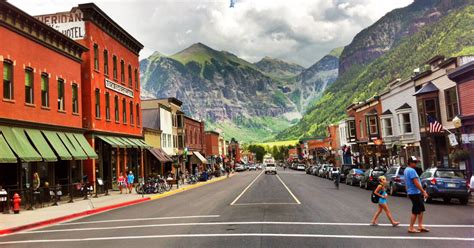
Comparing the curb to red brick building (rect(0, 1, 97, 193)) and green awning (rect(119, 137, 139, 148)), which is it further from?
green awning (rect(119, 137, 139, 148))

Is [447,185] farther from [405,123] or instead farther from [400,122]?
[400,122]

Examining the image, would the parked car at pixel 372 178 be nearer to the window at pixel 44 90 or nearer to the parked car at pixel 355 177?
the parked car at pixel 355 177

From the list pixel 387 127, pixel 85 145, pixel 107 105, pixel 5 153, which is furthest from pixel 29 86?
pixel 387 127

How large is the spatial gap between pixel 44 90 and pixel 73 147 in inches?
164

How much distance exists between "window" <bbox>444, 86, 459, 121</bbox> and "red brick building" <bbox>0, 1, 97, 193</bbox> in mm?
26673

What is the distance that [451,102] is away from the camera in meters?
32.6

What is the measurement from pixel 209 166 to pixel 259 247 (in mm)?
90093

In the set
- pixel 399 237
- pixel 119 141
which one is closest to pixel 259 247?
pixel 399 237

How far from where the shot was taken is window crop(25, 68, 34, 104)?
25.2 m

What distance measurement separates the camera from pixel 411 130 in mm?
41000

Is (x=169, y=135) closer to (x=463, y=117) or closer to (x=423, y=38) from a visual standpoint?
(x=463, y=117)

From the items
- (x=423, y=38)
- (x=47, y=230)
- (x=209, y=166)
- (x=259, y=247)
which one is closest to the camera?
(x=259, y=247)

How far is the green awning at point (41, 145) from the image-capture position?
79.0 ft

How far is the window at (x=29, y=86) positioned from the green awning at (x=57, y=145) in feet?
6.83
